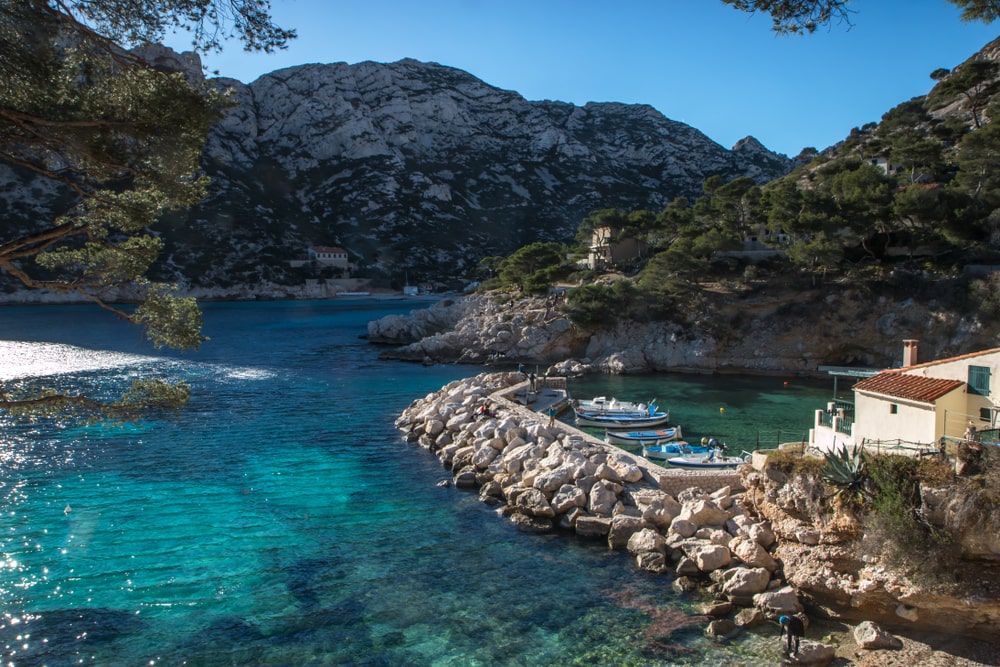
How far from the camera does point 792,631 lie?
11180 mm

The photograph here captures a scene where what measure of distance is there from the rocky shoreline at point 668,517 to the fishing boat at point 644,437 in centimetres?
324

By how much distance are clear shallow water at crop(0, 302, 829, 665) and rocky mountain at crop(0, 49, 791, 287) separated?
95.2 meters

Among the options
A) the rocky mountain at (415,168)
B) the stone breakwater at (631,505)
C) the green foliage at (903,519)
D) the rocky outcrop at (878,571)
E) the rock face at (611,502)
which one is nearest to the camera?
the rocky outcrop at (878,571)

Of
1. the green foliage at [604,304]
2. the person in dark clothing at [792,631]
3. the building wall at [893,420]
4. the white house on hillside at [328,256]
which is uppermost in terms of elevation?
the white house on hillside at [328,256]

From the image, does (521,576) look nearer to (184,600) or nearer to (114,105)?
(184,600)

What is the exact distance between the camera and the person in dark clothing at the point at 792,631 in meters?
11.0

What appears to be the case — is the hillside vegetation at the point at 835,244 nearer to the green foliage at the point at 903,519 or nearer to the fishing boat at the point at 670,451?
the fishing boat at the point at 670,451

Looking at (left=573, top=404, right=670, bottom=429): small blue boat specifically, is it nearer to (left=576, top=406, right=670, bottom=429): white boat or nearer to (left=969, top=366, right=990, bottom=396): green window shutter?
(left=576, top=406, right=670, bottom=429): white boat

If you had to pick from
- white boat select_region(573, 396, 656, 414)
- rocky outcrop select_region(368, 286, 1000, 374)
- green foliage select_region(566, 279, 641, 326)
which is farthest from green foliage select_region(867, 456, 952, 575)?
green foliage select_region(566, 279, 641, 326)

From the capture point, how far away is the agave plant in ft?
42.3

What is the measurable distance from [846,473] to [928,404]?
10.1ft

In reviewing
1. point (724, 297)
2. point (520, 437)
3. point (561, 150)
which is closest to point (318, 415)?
point (520, 437)

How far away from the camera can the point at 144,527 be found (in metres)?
17.2

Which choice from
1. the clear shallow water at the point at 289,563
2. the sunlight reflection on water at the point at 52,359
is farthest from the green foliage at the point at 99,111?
the sunlight reflection on water at the point at 52,359
